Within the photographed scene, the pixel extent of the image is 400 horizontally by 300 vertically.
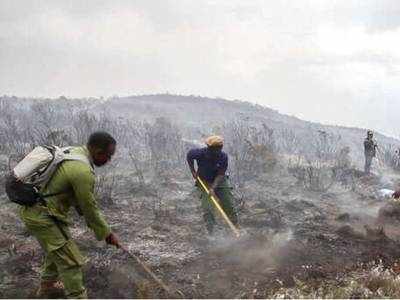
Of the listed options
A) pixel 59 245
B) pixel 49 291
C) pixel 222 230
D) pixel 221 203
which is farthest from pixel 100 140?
pixel 222 230

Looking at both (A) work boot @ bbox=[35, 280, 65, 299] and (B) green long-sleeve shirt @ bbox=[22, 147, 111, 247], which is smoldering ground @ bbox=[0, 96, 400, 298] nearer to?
(A) work boot @ bbox=[35, 280, 65, 299]

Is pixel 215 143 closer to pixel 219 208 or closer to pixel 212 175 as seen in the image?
pixel 212 175

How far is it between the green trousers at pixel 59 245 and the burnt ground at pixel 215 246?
1.13 m

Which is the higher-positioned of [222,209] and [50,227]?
[50,227]

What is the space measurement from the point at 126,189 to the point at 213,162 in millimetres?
3450

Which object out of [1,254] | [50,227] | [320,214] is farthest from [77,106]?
[50,227]

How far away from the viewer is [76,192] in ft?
13.8

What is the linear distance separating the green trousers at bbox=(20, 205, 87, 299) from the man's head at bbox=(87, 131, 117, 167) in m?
0.54

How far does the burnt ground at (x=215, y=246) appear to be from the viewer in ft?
19.6

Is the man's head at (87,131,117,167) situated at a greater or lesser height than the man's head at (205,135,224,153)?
greater

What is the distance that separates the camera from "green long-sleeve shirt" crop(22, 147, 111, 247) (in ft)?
13.8

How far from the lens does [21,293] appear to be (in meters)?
5.59

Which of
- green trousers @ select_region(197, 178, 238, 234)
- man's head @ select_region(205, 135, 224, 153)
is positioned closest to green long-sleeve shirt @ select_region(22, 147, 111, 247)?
man's head @ select_region(205, 135, 224, 153)

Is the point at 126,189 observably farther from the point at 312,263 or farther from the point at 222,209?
the point at 312,263
